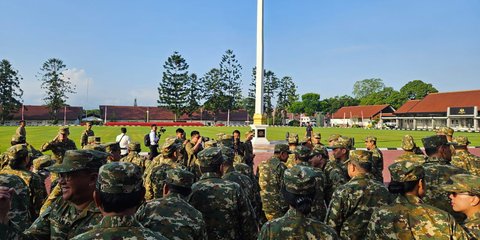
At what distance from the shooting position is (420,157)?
588cm

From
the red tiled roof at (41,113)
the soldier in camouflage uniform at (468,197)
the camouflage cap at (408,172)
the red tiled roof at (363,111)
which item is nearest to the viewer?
the soldier in camouflage uniform at (468,197)

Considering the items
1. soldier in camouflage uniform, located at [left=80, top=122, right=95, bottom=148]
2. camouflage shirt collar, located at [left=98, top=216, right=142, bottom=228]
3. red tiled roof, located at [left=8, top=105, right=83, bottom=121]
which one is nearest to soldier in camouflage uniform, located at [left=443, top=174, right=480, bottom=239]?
camouflage shirt collar, located at [left=98, top=216, right=142, bottom=228]

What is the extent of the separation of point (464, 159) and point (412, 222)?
4.42 m

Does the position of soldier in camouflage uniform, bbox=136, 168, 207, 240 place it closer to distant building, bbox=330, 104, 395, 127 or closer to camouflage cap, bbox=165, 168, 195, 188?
camouflage cap, bbox=165, 168, 195, 188

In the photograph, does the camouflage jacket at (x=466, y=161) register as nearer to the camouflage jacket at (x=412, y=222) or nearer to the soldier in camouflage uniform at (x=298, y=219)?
the camouflage jacket at (x=412, y=222)

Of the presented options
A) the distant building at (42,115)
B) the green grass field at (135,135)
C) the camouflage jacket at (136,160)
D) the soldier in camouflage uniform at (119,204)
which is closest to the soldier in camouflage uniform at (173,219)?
the soldier in camouflage uniform at (119,204)

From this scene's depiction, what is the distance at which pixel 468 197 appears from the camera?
2939 millimetres

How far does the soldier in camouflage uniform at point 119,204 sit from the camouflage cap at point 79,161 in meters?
0.68

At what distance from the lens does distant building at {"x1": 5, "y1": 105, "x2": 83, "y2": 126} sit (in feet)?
234

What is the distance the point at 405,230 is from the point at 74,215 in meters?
2.48

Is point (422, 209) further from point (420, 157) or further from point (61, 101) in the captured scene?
point (61, 101)

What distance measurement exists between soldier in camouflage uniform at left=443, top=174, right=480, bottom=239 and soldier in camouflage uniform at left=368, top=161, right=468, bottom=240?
24 cm

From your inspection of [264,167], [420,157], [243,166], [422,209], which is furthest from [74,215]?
[420,157]

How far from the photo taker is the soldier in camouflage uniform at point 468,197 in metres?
2.88
